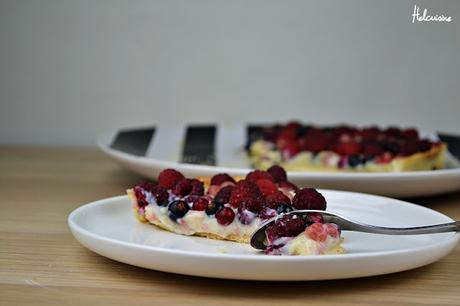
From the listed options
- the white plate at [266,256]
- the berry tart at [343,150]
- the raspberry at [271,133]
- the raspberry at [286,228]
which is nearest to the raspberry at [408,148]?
the berry tart at [343,150]

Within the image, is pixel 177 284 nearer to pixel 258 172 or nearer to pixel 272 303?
pixel 272 303

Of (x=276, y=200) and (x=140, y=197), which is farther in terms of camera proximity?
(x=140, y=197)

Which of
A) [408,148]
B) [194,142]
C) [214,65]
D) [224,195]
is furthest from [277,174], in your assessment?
[214,65]

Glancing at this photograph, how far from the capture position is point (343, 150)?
208 cm

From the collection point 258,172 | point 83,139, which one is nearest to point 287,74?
point 83,139

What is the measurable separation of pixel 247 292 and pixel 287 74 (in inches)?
63.3

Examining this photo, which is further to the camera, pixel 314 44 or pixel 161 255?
pixel 314 44

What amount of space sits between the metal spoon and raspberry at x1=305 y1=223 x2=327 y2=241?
0.04 meters

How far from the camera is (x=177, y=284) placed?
1225 millimetres

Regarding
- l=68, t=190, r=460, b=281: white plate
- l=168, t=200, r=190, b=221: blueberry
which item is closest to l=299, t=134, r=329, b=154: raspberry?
l=68, t=190, r=460, b=281: white plate

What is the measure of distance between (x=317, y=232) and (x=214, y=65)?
4.95 ft

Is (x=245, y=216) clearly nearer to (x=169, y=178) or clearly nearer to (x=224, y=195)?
(x=224, y=195)

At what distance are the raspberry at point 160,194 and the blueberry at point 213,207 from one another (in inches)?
3.6

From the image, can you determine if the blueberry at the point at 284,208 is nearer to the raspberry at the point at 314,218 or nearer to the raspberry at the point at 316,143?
the raspberry at the point at 314,218
